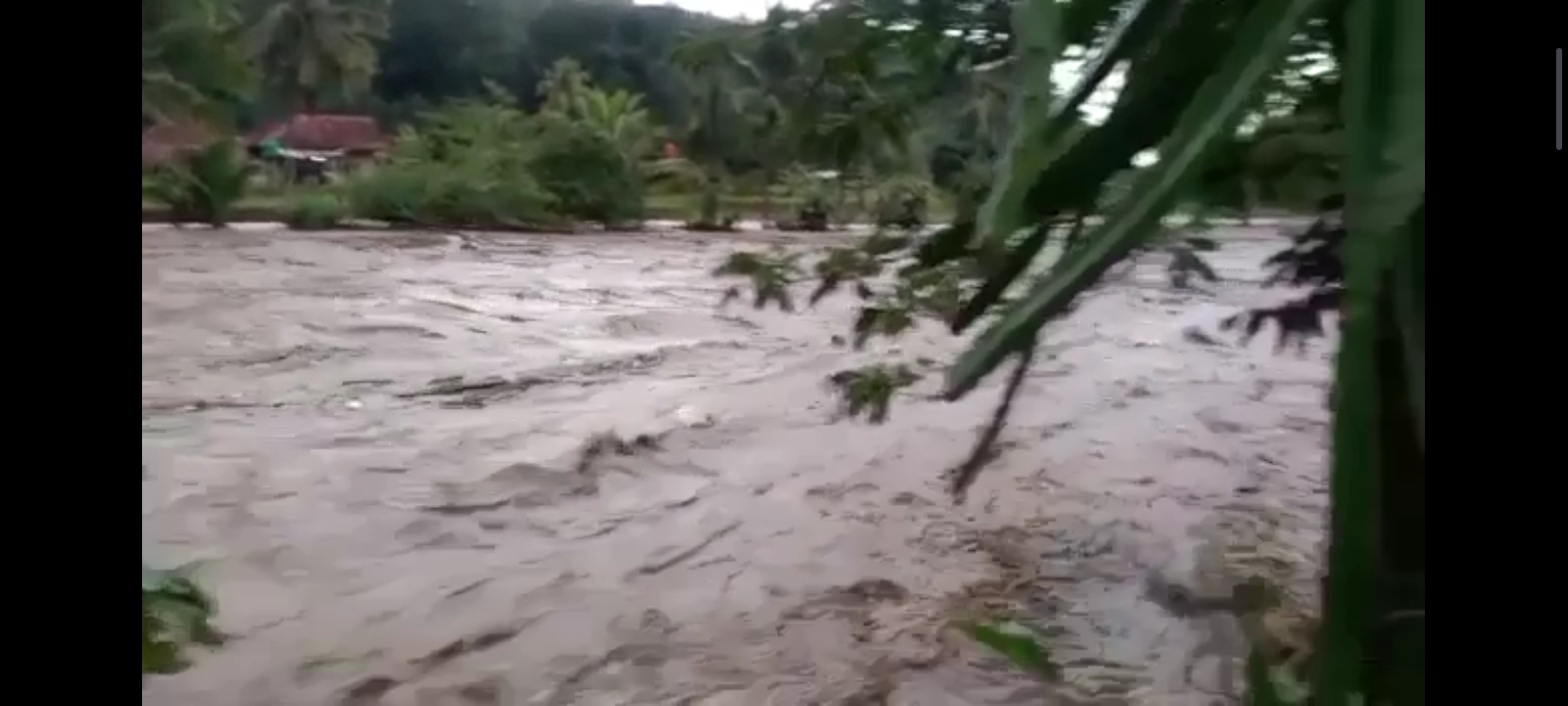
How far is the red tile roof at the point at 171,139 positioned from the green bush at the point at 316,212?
0.04 m

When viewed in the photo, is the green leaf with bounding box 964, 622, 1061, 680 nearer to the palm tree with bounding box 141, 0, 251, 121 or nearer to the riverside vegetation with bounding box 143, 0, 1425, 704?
the riverside vegetation with bounding box 143, 0, 1425, 704

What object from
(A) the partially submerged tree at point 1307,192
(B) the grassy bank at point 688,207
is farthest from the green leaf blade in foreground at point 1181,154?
(B) the grassy bank at point 688,207

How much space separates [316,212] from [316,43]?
5 cm

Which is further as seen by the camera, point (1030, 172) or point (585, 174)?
point (585, 174)

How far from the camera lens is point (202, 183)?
29cm

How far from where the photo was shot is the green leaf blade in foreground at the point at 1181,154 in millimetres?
232

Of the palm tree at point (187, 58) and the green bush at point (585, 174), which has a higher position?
the palm tree at point (187, 58)

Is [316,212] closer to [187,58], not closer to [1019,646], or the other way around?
[187,58]

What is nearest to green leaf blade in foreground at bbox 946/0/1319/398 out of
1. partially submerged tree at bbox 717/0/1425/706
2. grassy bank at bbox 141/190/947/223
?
partially submerged tree at bbox 717/0/1425/706

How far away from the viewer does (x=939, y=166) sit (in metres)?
0.37

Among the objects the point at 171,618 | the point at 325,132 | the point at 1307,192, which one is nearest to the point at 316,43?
the point at 325,132

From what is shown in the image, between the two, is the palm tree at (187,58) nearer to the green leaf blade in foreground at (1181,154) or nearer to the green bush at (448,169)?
the green bush at (448,169)

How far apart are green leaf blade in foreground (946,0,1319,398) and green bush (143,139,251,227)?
0.63 feet

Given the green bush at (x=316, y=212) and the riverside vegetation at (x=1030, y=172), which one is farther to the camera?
the green bush at (x=316, y=212)
